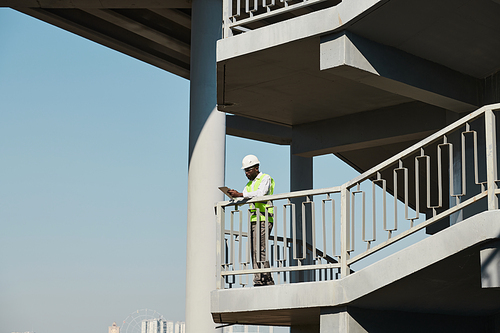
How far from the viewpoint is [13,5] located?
54.3ft

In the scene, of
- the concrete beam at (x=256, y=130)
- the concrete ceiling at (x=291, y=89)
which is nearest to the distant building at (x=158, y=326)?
the concrete beam at (x=256, y=130)

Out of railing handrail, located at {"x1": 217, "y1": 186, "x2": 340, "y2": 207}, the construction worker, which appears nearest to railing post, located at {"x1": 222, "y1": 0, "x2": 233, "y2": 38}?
the construction worker

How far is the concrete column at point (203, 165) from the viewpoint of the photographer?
14.6 meters

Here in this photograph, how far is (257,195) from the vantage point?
379 inches

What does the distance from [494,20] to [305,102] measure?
4.36 metres

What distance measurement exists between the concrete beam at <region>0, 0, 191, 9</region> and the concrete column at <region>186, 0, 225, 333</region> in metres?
0.61

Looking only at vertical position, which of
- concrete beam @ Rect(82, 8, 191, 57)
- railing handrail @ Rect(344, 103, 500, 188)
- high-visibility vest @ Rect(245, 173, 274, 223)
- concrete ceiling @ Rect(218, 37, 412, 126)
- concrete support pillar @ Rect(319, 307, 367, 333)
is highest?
concrete beam @ Rect(82, 8, 191, 57)

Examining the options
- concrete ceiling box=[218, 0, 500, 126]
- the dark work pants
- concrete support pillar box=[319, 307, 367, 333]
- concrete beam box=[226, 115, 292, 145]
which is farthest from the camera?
concrete beam box=[226, 115, 292, 145]

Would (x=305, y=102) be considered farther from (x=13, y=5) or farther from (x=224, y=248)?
(x=13, y=5)

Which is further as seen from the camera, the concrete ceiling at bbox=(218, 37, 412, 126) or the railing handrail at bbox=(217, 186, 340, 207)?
the concrete ceiling at bbox=(218, 37, 412, 126)

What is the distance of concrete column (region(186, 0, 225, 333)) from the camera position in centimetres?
1456

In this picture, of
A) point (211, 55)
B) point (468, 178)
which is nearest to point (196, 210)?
point (211, 55)

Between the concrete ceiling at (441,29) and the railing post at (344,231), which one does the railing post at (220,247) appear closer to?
the railing post at (344,231)

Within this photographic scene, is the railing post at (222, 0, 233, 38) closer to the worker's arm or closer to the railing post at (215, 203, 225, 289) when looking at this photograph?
the worker's arm
